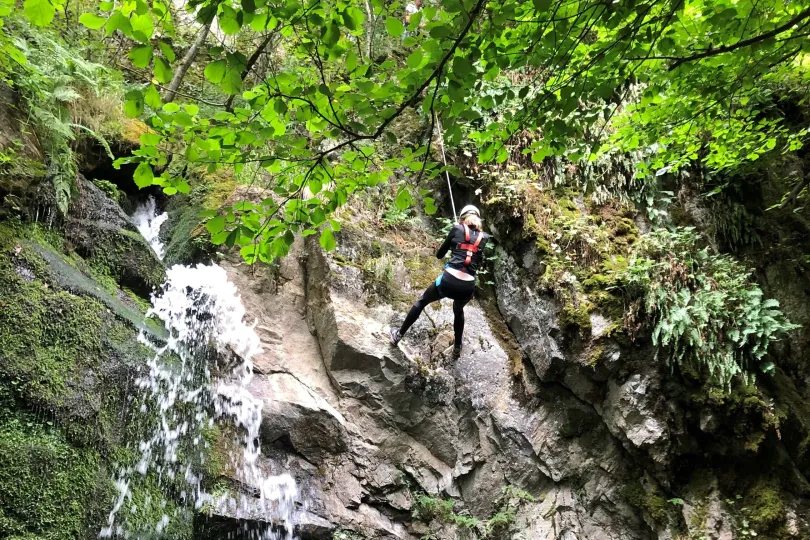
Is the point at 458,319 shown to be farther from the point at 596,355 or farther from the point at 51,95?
the point at 51,95

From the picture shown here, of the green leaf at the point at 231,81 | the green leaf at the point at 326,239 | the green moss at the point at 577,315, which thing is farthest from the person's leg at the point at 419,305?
the green leaf at the point at 231,81

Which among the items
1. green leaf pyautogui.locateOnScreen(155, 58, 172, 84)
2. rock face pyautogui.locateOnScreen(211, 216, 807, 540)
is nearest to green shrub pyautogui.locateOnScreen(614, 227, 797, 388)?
rock face pyautogui.locateOnScreen(211, 216, 807, 540)

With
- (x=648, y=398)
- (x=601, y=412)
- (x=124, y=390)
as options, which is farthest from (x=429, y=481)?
(x=124, y=390)

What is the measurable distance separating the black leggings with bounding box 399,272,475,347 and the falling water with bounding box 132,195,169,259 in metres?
4.85

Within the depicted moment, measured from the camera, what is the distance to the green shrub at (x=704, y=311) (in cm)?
604

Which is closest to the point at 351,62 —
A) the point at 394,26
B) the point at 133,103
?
the point at 394,26

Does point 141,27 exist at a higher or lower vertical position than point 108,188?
lower

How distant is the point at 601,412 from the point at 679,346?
1427 millimetres

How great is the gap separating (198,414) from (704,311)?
672 centimetres

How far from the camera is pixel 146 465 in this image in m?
5.37

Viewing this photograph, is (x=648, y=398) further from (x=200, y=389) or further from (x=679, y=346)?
(x=200, y=389)

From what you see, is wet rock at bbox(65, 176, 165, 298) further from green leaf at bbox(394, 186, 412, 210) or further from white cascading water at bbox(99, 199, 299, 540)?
green leaf at bbox(394, 186, 412, 210)

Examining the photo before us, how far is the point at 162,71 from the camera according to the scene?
212 centimetres

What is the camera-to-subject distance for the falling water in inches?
349
